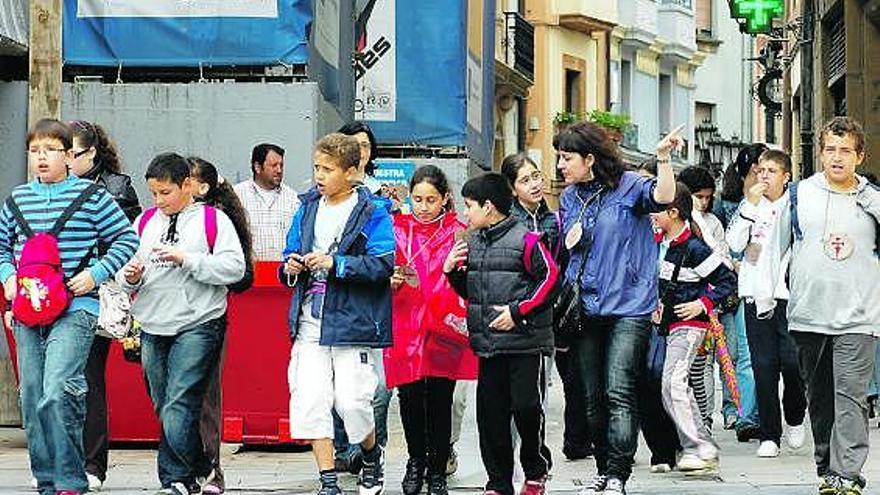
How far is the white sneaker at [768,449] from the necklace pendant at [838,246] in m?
2.83

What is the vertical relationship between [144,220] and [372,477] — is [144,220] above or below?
above

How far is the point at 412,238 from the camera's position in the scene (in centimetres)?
995

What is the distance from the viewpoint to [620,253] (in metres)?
9.45

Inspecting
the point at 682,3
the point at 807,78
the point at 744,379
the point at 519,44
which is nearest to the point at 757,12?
the point at 807,78

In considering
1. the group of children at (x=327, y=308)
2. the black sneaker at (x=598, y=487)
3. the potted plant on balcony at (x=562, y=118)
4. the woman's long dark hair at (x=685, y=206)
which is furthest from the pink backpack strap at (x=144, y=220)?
the potted plant on balcony at (x=562, y=118)

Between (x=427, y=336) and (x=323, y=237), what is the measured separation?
83 centimetres

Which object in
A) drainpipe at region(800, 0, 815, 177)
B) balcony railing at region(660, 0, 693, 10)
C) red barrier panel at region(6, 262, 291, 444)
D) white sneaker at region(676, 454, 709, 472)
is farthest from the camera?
balcony railing at region(660, 0, 693, 10)

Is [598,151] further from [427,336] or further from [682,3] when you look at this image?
[682,3]

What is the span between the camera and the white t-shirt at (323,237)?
9305 millimetres

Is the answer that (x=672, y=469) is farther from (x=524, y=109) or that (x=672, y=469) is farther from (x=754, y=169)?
(x=524, y=109)

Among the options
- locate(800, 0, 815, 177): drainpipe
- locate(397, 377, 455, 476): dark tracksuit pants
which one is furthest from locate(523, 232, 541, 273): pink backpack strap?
locate(800, 0, 815, 177): drainpipe

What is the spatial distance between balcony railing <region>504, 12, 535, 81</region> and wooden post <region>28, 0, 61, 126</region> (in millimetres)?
26571

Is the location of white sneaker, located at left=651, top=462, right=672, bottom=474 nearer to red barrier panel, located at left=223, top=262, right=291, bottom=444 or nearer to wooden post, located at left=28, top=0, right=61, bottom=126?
red barrier panel, located at left=223, top=262, right=291, bottom=444

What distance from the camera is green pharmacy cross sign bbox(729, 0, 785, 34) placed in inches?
902
